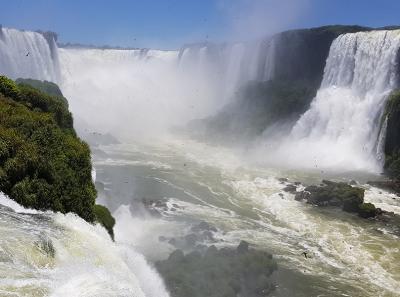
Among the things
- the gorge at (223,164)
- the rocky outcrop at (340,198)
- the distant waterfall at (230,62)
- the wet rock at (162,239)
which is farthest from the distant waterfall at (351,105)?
the wet rock at (162,239)

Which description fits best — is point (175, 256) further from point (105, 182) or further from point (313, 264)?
point (105, 182)

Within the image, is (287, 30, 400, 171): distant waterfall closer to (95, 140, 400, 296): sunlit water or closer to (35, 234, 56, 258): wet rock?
(95, 140, 400, 296): sunlit water

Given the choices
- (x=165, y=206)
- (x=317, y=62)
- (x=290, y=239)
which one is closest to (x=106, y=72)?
(x=317, y=62)

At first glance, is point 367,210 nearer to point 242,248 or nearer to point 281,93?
point 242,248

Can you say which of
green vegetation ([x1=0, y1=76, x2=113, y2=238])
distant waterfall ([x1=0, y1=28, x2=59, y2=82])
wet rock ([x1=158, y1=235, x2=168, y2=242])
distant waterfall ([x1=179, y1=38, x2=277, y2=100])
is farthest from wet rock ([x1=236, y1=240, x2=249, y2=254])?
distant waterfall ([x1=179, y1=38, x2=277, y2=100])

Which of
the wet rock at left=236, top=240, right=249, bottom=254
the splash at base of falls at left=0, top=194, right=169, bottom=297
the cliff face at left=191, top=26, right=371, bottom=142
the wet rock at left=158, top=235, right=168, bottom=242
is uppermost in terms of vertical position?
the cliff face at left=191, top=26, right=371, bottom=142
